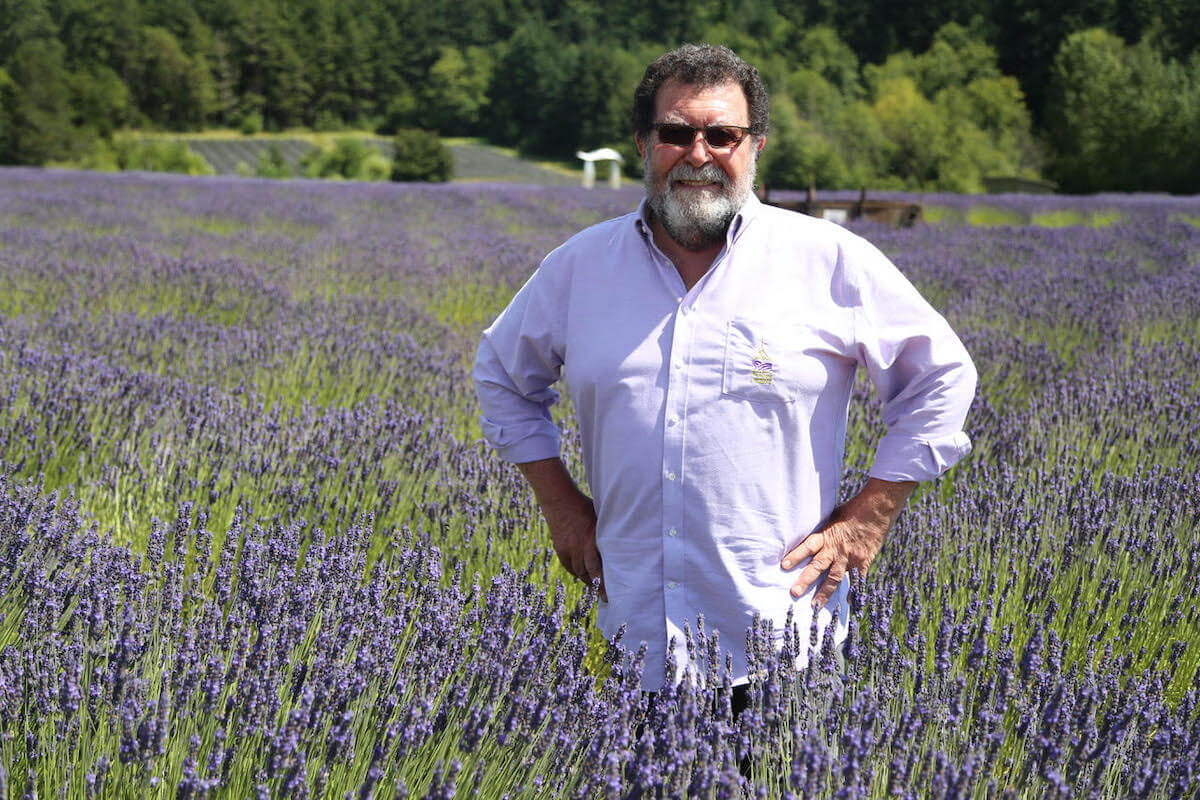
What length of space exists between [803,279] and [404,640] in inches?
36.1

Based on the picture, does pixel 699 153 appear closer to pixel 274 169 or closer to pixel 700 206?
pixel 700 206

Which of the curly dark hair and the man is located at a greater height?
the curly dark hair

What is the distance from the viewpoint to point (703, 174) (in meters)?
1.81

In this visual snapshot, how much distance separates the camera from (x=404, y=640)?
6.00 ft

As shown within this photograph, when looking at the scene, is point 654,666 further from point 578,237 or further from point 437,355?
point 437,355

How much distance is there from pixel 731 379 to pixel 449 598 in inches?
24.6

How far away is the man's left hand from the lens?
1853 mm

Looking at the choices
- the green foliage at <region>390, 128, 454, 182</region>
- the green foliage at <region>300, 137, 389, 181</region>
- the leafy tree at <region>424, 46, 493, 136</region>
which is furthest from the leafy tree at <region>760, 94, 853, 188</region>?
the leafy tree at <region>424, 46, 493, 136</region>

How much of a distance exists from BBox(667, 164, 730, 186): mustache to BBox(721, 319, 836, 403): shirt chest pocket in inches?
9.4

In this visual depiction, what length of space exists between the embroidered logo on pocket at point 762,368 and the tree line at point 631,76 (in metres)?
31.1

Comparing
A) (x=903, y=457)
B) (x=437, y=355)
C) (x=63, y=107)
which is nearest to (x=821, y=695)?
(x=903, y=457)

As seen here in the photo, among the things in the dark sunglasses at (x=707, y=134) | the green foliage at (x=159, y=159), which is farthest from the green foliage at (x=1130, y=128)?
the dark sunglasses at (x=707, y=134)

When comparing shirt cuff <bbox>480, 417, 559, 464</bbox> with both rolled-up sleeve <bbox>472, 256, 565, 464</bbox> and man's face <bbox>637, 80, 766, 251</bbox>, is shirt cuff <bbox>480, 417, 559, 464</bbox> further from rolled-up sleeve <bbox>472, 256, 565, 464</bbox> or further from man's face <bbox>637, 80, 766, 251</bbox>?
man's face <bbox>637, 80, 766, 251</bbox>

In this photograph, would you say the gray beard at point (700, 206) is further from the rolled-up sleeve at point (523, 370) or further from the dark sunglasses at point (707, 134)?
the rolled-up sleeve at point (523, 370)
